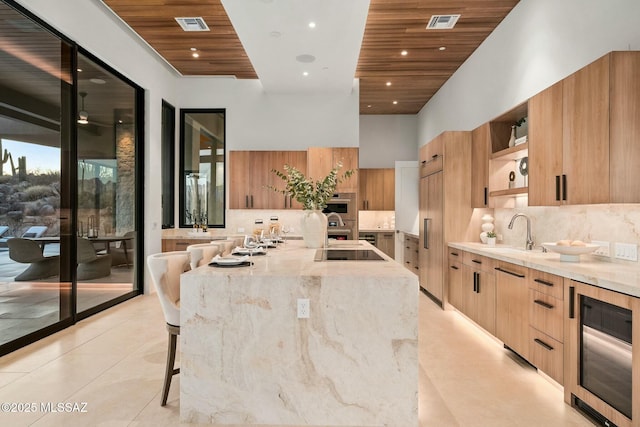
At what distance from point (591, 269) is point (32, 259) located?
4.74 m

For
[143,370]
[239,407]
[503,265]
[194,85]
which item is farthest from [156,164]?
[503,265]

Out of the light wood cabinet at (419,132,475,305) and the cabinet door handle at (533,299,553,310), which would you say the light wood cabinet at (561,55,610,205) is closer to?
the cabinet door handle at (533,299,553,310)

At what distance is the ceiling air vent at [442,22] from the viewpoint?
4594mm

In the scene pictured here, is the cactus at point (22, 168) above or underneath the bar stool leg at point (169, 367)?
above

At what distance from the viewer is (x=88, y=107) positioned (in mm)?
4523

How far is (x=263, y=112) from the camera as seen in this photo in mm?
6988

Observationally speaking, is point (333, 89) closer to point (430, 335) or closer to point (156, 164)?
point (156, 164)

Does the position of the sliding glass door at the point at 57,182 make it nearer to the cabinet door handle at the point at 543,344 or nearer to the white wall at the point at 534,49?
the cabinet door handle at the point at 543,344

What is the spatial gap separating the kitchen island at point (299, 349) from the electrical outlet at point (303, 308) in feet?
0.07

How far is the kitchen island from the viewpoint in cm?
222

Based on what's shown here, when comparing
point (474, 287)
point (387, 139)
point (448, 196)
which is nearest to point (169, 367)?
point (474, 287)

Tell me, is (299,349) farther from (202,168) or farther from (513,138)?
(202,168)

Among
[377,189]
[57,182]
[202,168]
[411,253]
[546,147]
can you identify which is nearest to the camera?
[546,147]

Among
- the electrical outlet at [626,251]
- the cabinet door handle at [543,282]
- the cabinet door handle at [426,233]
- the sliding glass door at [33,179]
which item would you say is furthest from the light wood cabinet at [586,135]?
the sliding glass door at [33,179]
